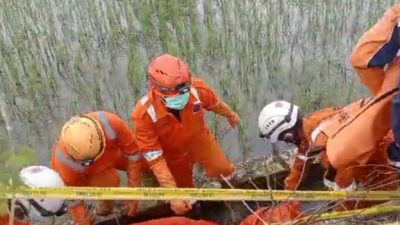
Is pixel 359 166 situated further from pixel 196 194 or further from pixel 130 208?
pixel 130 208

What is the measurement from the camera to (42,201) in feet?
14.1

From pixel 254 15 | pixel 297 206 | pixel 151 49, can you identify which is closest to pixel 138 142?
pixel 297 206

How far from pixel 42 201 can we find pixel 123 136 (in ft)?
2.46

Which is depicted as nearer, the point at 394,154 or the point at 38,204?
the point at 394,154

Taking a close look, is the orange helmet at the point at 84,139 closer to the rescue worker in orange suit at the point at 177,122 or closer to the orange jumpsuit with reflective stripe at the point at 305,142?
the rescue worker in orange suit at the point at 177,122

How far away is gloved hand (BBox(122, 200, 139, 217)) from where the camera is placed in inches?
196

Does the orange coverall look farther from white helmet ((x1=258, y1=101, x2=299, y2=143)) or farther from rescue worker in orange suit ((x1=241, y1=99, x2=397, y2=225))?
white helmet ((x1=258, y1=101, x2=299, y2=143))

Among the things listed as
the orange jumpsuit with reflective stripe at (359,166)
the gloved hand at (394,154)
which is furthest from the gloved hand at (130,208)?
the gloved hand at (394,154)

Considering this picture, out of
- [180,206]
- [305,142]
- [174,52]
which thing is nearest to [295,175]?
[305,142]

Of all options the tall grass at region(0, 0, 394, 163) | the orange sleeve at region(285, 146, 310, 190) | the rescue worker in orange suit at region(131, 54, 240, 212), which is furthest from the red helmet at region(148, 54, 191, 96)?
the tall grass at region(0, 0, 394, 163)

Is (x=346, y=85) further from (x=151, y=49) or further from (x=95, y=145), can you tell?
(x=95, y=145)

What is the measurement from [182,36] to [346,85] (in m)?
1.80

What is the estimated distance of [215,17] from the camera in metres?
7.33

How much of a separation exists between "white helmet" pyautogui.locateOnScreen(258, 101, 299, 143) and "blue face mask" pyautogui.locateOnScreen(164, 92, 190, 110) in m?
0.55
